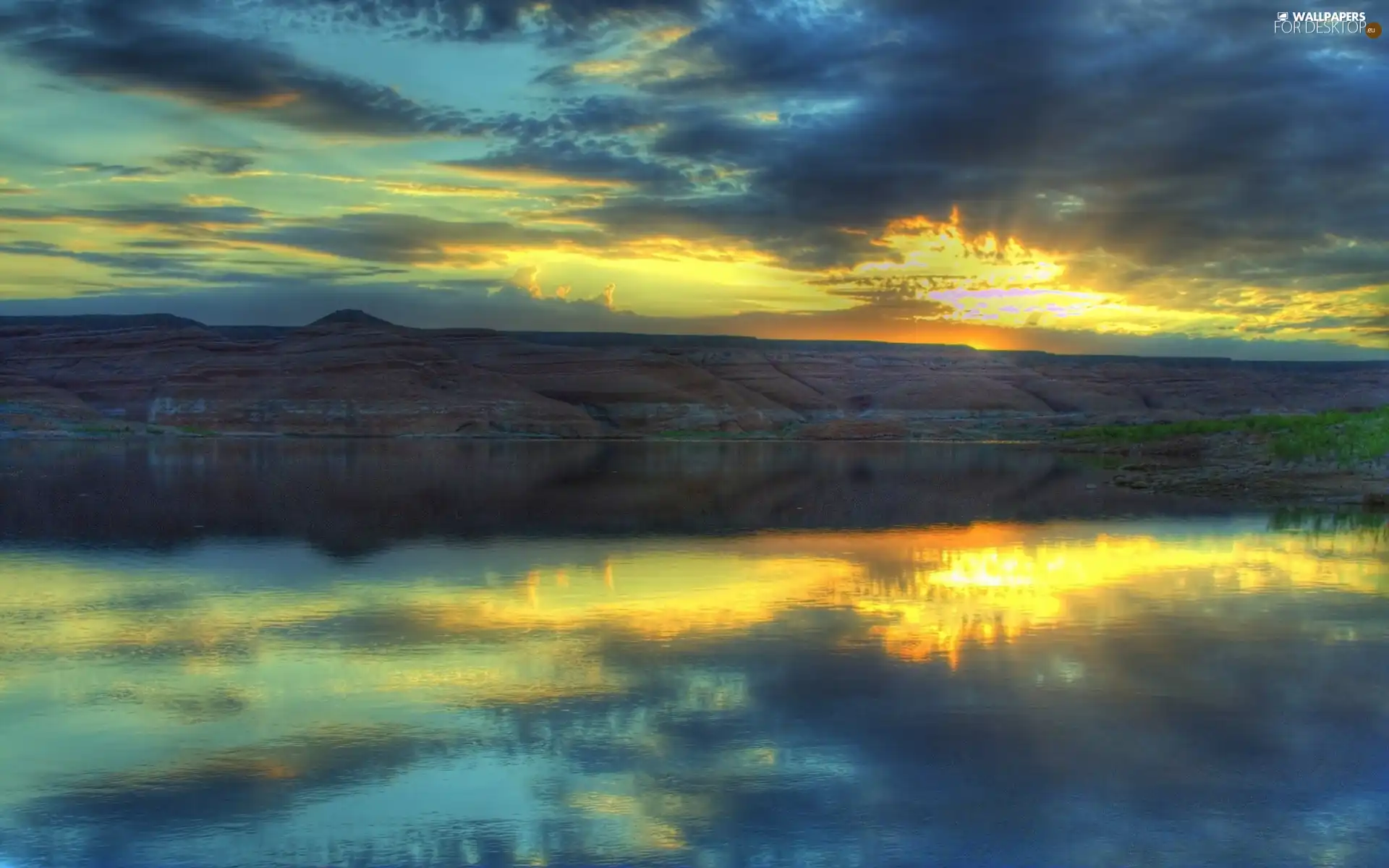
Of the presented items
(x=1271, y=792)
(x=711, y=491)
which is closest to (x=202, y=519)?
(x=711, y=491)

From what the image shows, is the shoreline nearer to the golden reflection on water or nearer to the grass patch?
the grass patch

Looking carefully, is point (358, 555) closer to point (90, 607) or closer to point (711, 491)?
point (90, 607)

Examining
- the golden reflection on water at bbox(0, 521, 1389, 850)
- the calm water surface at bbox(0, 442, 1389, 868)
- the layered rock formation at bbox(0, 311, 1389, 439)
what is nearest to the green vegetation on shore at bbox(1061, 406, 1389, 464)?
the calm water surface at bbox(0, 442, 1389, 868)

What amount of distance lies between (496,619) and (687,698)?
4663 mm

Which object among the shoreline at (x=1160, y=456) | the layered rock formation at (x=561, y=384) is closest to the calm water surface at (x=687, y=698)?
the shoreline at (x=1160, y=456)

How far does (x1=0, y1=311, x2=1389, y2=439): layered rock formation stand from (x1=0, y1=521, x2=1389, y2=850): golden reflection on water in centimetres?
8544

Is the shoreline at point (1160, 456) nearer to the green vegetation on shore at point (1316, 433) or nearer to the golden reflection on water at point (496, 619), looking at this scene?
the green vegetation on shore at point (1316, 433)

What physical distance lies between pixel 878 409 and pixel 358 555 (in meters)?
134

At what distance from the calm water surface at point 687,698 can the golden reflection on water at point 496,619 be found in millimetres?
66

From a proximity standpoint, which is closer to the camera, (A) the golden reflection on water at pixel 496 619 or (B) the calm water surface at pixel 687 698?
(B) the calm water surface at pixel 687 698

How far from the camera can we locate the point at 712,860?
7.46 meters

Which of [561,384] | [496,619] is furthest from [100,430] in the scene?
[496,619]

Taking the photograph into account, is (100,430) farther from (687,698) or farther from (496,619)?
(687,698)

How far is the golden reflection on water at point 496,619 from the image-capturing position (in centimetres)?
988
